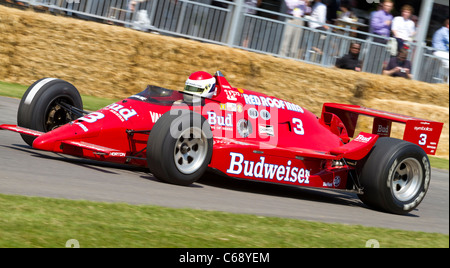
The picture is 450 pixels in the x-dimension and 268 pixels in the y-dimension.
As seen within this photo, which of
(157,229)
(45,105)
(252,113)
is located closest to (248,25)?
(252,113)

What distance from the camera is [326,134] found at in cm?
879

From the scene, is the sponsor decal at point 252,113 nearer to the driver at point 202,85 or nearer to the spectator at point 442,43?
the driver at point 202,85

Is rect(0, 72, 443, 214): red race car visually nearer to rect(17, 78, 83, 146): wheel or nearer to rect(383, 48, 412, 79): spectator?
rect(17, 78, 83, 146): wheel

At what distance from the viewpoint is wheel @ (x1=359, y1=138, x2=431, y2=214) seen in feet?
26.7

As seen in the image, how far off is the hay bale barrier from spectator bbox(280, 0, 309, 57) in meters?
0.35

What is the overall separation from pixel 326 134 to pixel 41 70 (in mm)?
6672

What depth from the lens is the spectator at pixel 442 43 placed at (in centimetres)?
1631

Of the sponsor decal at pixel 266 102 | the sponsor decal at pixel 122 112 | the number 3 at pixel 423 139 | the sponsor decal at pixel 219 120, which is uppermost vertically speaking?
the sponsor decal at pixel 266 102


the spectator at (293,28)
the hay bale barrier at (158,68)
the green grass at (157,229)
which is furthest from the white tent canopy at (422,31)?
the green grass at (157,229)

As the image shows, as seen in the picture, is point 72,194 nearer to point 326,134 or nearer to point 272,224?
point 272,224

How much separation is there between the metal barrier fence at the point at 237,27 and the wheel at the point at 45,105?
642 centimetres

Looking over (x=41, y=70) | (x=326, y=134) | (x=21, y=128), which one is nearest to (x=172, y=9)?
(x=41, y=70)

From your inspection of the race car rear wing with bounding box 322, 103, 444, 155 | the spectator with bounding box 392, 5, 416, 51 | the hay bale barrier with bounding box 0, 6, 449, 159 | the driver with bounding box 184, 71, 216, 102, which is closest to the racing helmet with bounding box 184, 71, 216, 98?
the driver with bounding box 184, 71, 216, 102
